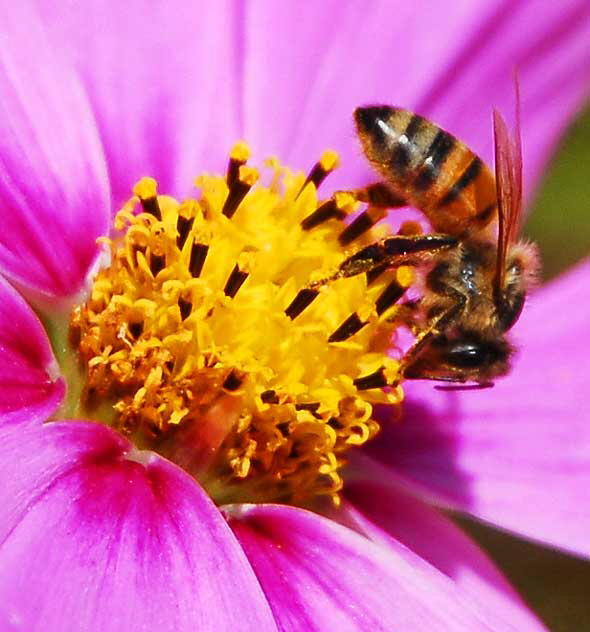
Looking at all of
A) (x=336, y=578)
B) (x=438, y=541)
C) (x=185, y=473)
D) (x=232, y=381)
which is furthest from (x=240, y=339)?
(x=438, y=541)

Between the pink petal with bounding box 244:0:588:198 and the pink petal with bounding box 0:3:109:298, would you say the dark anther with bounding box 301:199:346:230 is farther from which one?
the pink petal with bounding box 244:0:588:198

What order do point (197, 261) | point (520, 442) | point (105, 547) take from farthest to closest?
point (520, 442) < point (197, 261) < point (105, 547)

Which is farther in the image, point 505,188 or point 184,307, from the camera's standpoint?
Answer: point 184,307

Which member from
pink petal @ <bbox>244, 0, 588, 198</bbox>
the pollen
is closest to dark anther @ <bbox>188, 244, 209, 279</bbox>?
the pollen

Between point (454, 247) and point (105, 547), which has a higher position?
point (454, 247)

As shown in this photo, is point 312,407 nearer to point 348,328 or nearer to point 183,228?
point 348,328

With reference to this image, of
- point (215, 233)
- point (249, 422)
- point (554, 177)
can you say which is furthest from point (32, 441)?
point (554, 177)
